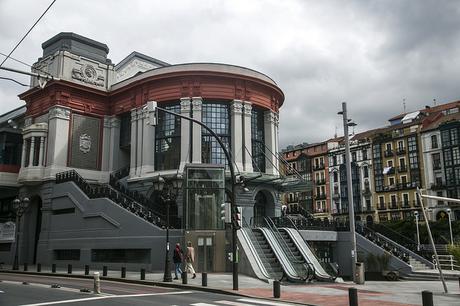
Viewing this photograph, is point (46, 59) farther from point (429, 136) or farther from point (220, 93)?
point (429, 136)

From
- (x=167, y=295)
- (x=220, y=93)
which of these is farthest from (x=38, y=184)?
(x=167, y=295)

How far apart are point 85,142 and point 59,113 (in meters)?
3.51

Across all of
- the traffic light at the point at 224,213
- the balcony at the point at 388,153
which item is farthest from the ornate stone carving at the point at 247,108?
the balcony at the point at 388,153

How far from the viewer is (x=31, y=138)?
1674 inches

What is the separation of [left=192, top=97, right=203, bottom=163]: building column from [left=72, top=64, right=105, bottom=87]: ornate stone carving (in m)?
12.2

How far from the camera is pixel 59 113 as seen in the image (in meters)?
41.9

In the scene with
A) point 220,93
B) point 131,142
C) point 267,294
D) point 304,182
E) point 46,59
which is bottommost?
point 267,294

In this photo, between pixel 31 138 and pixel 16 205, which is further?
pixel 31 138

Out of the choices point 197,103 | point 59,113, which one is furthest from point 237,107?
point 59,113

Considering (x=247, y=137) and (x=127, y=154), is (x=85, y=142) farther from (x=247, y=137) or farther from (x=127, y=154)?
(x=247, y=137)

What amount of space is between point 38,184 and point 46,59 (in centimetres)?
1219

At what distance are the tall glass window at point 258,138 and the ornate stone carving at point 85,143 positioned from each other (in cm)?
1533

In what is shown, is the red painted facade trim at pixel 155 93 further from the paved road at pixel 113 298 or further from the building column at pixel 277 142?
the paved road at pixel 113 298

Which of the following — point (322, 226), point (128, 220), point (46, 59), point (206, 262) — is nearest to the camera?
point (206, 262)
